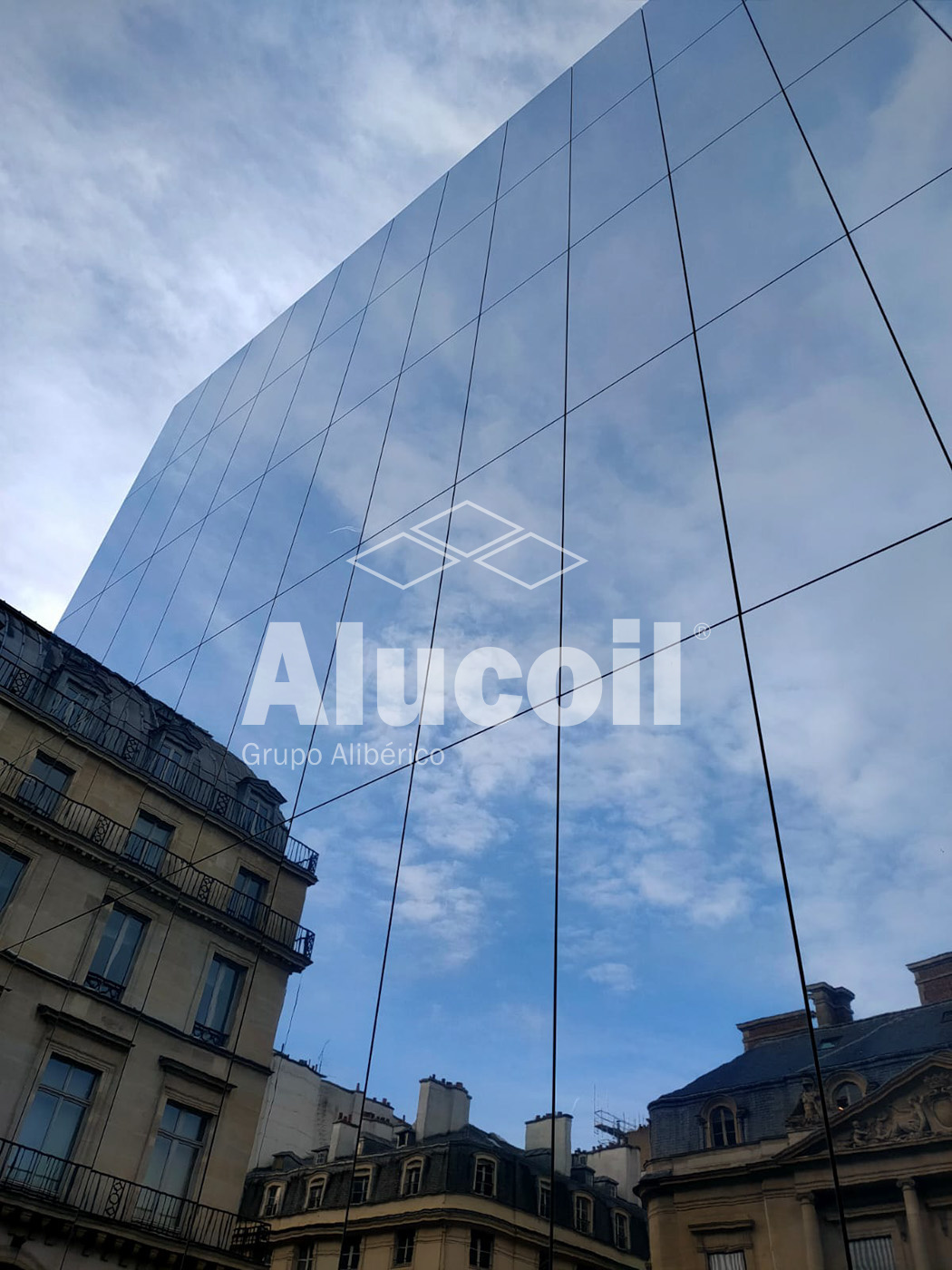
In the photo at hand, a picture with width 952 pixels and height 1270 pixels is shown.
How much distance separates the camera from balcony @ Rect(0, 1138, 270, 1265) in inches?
318

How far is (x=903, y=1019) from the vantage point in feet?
15.5

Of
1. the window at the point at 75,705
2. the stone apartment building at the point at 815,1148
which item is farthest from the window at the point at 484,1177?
the window at the point at 75,705

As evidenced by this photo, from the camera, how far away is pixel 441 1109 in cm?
646

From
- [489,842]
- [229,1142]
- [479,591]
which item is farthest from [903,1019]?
[229,1142]

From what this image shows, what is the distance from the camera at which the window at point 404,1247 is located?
6.08 meters

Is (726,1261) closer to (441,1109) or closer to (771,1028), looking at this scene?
(771,1028)

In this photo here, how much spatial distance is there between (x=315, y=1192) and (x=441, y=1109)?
1629 mm

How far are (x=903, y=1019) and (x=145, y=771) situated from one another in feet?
32.4

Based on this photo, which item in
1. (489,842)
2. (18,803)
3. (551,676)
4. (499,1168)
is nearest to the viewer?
(499,1168)

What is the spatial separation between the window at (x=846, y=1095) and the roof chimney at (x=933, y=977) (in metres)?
0.57

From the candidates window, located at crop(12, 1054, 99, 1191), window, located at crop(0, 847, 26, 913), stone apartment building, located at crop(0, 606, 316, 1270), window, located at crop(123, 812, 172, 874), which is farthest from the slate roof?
window, located at crop(0, 847, 26, 913)

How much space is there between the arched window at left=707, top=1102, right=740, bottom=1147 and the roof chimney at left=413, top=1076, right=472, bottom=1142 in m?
1.95

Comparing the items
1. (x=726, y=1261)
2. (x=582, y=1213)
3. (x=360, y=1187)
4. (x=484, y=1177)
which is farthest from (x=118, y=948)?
(x=726, y=1261)

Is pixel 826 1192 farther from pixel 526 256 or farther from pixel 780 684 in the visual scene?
pixel 526 256
